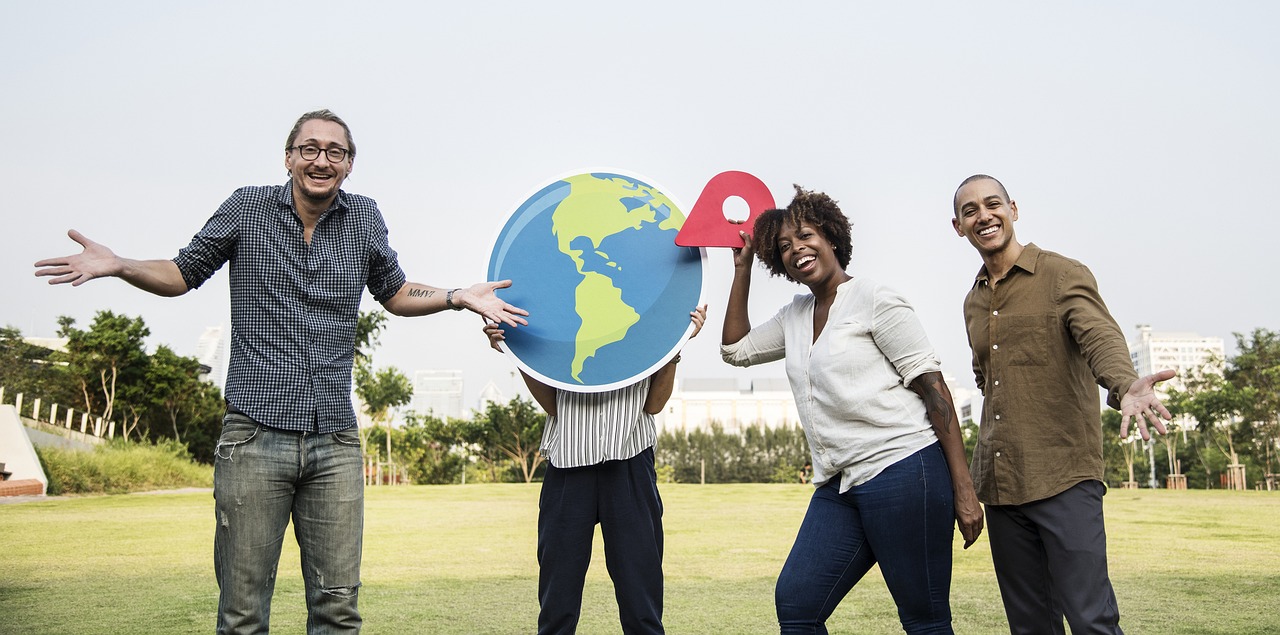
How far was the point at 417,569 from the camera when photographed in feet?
34.1

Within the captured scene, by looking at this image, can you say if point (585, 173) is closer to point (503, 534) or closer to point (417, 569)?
point (417, 569)

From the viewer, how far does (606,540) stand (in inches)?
140

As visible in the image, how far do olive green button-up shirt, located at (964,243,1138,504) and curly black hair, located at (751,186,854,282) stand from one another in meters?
0.59

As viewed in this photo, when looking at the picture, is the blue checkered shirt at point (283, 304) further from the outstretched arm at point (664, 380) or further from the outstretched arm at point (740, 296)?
the outstretched arm at point (740, 296)

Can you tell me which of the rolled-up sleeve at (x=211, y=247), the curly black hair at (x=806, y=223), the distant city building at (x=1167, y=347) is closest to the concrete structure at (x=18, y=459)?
the rolled-up sleeve at (x=211, y=247)

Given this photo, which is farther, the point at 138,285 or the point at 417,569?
the point at 417,569

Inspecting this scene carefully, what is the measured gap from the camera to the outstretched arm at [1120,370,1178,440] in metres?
2.67

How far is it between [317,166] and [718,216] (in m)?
1.57

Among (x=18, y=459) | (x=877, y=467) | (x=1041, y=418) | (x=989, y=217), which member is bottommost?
(x=18, y=459)

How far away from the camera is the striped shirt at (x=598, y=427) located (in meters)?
3.56

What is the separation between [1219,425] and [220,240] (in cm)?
4118

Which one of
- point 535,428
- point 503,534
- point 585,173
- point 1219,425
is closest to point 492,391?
point 535,428

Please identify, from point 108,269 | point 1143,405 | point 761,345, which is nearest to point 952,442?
point 1143,405

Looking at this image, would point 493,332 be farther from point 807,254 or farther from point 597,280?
point 807,254
